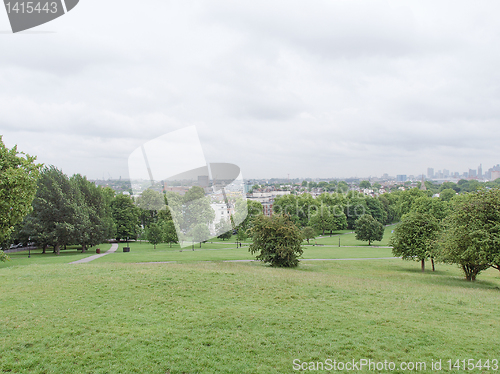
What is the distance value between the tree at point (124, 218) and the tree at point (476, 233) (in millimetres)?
46602

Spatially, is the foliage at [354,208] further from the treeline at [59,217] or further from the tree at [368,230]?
the treeline at [59,217]

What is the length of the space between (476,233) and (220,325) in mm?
19636

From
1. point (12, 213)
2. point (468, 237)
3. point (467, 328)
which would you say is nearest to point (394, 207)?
point (468, 237)

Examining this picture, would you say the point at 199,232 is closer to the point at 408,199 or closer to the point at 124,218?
the point at 124,218

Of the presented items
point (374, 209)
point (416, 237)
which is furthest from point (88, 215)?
point (374, 209)

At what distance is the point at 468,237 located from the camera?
856 inches

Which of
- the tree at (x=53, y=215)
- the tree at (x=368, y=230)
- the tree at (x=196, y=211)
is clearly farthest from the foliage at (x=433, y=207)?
the tree at (x=53, y=215)

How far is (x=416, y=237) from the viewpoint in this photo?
2941cm

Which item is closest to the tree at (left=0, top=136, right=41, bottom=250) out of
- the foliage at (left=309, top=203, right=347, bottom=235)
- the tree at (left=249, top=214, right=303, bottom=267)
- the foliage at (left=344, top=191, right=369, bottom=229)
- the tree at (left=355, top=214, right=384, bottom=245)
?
the tree at (left=249, top=214, right=303, bottom=267)

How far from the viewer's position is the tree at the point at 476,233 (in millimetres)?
20425

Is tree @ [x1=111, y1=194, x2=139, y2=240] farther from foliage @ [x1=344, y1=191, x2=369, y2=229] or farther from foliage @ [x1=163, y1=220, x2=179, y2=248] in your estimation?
foliage @ [x1=344, y1=191, x2=369, y2=229]

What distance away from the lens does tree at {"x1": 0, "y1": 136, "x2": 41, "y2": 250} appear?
12344 millimetres

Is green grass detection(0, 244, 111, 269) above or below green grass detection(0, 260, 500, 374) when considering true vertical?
below

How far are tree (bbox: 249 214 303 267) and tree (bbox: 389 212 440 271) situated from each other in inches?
414
